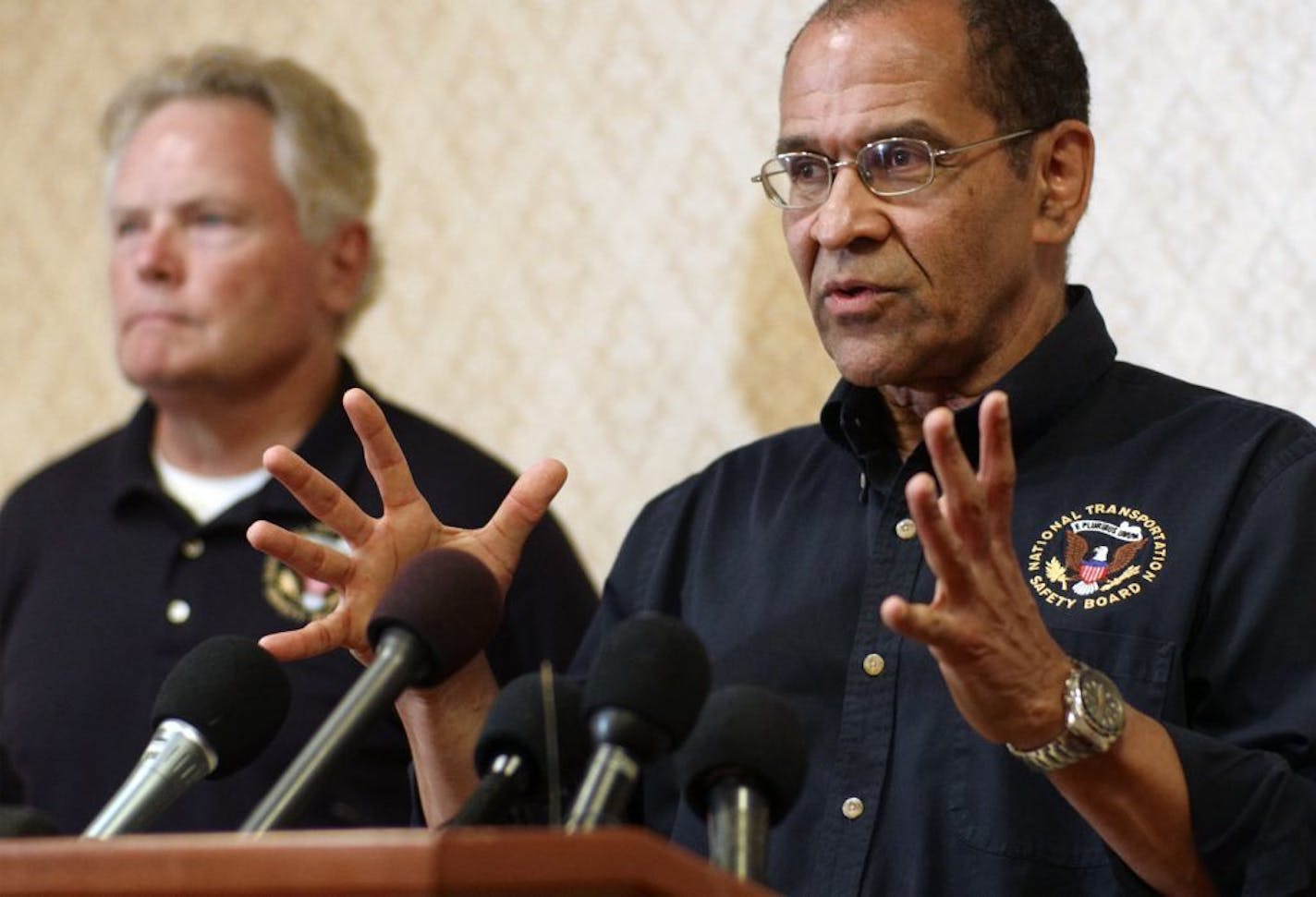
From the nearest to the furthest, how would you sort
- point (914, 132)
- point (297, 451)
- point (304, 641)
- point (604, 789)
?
point (604, 789)
point (304, 641)
point (914, 132)
point (297, 451)

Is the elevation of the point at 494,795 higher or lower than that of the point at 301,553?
lower

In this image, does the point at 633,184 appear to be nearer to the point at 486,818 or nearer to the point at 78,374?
the point at 78,374

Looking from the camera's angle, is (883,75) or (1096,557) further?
(883,75)

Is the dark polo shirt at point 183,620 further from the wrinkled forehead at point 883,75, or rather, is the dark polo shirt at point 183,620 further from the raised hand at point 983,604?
the raised hand at point 983,604

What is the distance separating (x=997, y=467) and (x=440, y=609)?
40 cm

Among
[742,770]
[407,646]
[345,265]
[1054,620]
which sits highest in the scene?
[345,265]

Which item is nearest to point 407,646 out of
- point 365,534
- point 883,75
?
point 365,534

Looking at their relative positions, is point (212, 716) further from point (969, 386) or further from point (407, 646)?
point (969, 386)

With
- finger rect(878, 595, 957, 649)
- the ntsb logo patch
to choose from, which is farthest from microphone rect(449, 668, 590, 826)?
the ntsb logo patch

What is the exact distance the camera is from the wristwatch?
153cm

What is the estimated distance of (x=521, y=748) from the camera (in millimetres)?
1455

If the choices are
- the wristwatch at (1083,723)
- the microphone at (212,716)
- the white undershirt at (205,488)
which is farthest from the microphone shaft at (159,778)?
the white undershirt at (205,488)

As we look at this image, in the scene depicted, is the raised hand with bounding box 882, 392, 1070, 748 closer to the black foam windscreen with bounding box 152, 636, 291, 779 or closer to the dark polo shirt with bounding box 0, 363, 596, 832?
the black foam windscreen with bounding box 152, 636, 291, 779

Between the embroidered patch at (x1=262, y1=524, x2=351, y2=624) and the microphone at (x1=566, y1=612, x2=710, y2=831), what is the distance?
1370mm
